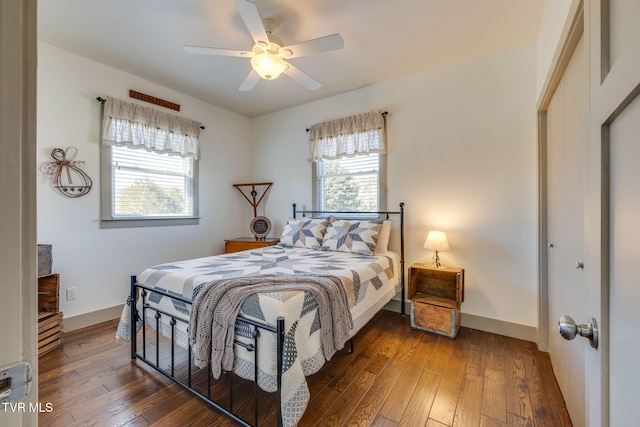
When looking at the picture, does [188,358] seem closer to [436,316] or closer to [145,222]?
[145,222]

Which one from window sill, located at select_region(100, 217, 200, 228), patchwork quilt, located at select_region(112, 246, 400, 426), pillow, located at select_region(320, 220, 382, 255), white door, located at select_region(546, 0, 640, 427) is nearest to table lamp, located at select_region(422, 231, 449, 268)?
patchwork quilt, located at select_region(112, 246, 400, 426)

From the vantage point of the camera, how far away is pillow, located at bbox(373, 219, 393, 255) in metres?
2.90

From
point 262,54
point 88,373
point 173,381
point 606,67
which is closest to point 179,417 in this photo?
point 173,381

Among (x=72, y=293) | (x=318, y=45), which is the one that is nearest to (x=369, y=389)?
(x=318, y=45)

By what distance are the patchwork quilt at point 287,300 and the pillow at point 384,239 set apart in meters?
0.12

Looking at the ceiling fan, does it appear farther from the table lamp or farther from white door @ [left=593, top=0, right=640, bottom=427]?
the table lamp

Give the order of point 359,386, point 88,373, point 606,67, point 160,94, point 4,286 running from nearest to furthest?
point 4,286 → point 606,67 → point 359,386 → point 88,373 → point 160,94

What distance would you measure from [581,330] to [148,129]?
380 cm

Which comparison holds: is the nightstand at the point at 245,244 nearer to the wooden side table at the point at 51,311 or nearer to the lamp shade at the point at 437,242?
the wooden side table at the point at 51,311

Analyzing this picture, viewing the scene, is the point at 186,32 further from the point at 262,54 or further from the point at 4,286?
the point at 4,286

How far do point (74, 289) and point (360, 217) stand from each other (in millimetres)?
3045

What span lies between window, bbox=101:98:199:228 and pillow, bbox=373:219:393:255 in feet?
8.06

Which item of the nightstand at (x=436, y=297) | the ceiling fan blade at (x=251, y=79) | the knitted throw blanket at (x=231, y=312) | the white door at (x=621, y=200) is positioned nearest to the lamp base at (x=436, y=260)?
the nightstand at (x=436, y=297)

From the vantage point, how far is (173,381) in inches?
71.4
